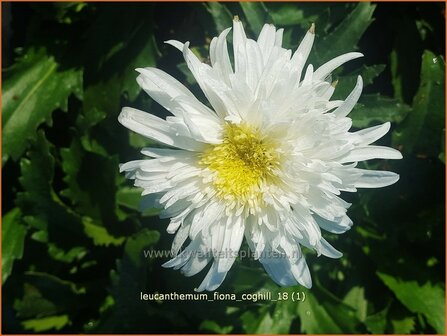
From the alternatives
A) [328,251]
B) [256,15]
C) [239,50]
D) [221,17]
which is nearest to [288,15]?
[256,15]

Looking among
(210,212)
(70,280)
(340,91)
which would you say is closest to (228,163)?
(210,212)

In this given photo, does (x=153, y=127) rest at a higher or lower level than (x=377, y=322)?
higher

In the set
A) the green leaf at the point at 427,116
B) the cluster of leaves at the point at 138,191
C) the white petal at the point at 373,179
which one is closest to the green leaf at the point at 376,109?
the cluster of leaves at the point at 138,191

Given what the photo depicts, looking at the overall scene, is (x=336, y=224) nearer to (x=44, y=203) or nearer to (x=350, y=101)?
(x=350, y=101)

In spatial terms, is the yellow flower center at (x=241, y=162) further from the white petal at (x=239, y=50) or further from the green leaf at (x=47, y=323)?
the green leaf at (x=47, y=323)

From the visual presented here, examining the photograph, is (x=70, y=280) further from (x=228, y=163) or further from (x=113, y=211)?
(x=228, y=163)

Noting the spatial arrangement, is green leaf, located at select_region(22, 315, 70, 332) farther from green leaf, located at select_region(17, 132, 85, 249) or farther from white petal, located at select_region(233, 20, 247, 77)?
white petal, located at select_region(233, 20, 247, 77)
